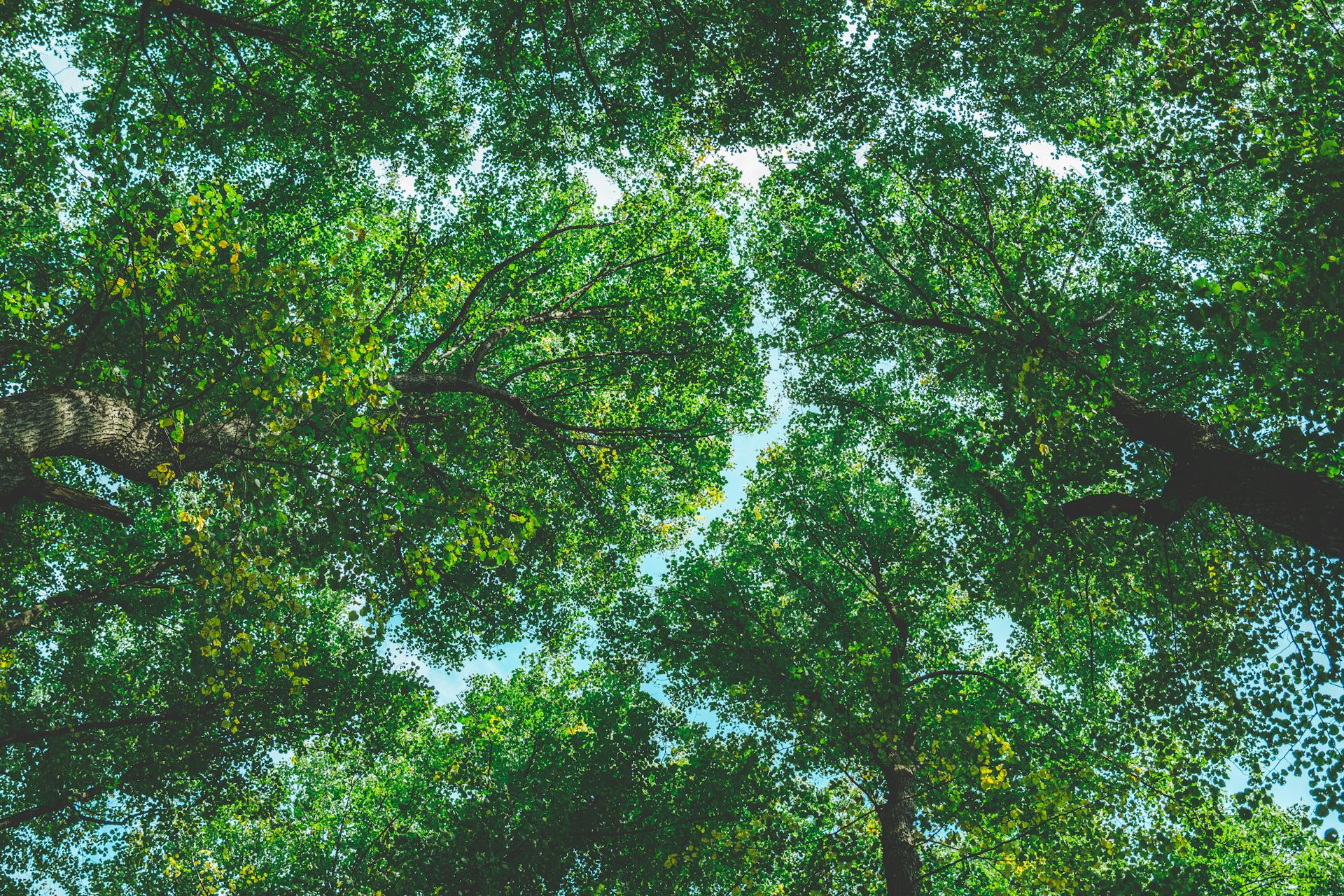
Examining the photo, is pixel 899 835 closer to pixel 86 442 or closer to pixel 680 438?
pixel 680 438

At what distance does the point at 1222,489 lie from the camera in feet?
20.7

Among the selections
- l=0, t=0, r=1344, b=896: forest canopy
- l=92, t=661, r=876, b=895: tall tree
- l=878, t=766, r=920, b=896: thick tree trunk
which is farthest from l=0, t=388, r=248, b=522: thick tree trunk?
l=878, t=766, r=920, b=896: thick tree trunk

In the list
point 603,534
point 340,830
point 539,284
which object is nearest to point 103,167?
point 539,284

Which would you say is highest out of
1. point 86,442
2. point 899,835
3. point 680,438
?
point 680,438

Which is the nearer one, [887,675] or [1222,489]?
[1222,489]

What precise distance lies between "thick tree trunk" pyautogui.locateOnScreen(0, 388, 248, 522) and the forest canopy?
5 cm

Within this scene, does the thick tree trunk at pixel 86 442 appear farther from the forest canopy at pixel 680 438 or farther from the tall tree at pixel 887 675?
the tall tree at pixel 887 675

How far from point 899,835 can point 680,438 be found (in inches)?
329

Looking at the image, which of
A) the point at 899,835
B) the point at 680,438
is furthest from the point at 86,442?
the point at 899,835

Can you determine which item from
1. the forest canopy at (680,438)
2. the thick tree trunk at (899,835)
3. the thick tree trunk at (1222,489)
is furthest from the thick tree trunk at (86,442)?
the thick tree trunk at (899,835)

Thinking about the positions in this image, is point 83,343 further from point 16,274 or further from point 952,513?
point 952,513

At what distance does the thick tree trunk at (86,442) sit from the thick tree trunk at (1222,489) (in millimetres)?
9626

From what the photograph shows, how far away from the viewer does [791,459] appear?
1603 centimetres

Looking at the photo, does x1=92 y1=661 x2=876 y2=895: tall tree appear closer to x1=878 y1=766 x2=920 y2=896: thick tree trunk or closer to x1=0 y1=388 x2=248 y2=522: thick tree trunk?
x1=878 y1=766 x2=920 y2=896: thick tree trunk
